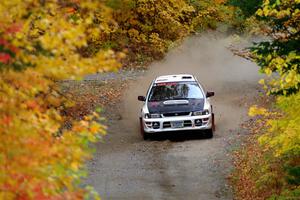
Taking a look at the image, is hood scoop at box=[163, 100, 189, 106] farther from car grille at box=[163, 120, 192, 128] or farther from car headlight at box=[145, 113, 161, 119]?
car grille at box=[163, 120, 192, 128]

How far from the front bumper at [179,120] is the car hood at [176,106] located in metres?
0.24

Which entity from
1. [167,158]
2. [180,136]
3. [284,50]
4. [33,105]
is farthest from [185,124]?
[33,105]

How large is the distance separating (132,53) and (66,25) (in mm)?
33152

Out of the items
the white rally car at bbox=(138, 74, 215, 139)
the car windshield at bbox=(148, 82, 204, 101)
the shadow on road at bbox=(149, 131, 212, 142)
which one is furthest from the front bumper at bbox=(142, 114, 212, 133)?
the car windshield at bbox=(148, 82, 204, 101)

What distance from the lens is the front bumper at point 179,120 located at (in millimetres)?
19312

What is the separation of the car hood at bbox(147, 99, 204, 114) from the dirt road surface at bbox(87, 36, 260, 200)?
3.30ft

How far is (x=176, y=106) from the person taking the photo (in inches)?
770

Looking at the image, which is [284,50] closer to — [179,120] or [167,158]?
[167,158]

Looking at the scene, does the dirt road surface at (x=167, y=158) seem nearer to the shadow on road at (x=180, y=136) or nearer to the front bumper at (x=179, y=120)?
the shadow on road at (x=180, y=136)

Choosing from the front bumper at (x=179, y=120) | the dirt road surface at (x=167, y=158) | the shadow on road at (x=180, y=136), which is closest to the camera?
the dirt road surface at (x=167, y=158)

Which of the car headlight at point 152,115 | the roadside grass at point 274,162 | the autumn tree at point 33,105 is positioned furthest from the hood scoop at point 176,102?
the autumn tree at point 33,105

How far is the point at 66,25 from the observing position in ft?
20.0

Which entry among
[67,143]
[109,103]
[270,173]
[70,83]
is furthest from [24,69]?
[70,83]

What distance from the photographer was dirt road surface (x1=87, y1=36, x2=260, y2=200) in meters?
15.1
